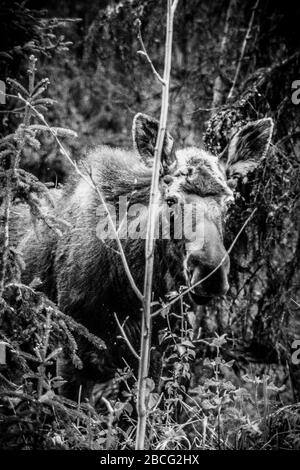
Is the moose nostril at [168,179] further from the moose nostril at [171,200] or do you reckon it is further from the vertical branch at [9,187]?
the vertical branch at [9,187]

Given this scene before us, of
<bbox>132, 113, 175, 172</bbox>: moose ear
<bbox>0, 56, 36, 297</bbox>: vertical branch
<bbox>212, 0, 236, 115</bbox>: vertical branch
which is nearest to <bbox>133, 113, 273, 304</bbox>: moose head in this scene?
<bbox>132, 113, 175, 172</bbox>: moose ear

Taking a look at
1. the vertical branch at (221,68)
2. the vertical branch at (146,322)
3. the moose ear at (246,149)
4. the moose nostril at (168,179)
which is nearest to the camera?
the vertical branch at (146,322)

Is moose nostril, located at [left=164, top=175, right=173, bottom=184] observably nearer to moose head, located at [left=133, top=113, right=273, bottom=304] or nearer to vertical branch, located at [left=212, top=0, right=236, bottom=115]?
moose head, located at [left=133, top=113, right=273, bottom=304]

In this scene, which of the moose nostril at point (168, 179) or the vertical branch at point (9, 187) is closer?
the vertical branch at point (9, 187)

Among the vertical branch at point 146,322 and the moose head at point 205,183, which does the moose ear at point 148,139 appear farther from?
the vertical branch at point 146,322

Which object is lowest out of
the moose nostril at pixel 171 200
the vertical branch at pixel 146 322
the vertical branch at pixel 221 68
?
the vertical branch at pixel 146 322

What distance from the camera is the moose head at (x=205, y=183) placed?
4224mm

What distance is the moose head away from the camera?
13.9ft

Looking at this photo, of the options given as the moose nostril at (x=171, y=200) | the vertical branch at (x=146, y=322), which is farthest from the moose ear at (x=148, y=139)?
the vertical branch at (x=146, y=322)

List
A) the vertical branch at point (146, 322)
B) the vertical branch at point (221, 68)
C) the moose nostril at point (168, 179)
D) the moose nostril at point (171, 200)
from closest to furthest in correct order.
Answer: the vertical branch at point (146, 322)
the moose nostril at point (171, 200)
the moose nostril at point (168, 179)
the vertical branch at point (221, 68)

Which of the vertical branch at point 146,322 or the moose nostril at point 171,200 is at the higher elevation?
the moose nostril at point 171,200

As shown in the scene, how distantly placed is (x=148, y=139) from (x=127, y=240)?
973mm
